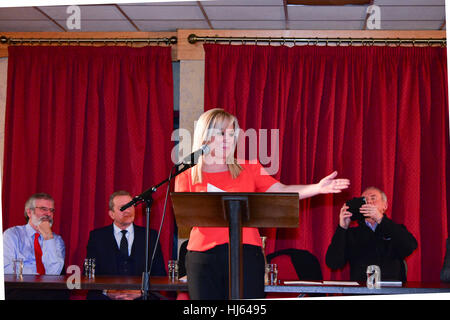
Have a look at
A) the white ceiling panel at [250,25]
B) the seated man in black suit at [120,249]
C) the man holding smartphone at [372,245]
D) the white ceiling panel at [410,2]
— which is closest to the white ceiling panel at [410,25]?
the white ceiling panel at [410,2]

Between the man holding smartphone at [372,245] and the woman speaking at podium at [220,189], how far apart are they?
6.15ft

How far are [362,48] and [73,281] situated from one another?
309 cm

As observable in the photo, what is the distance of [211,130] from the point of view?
2.43 m

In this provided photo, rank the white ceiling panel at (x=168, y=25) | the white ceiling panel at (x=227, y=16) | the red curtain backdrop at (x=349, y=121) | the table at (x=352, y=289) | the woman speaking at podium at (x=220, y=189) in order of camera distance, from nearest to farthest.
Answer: the woman speaking at podium at (x=220, y=189), the table at (x=352, y=289), the white ceiling panel at (x=227, y=16), the red curtain backdrop at (x=349, y=121), the white ceiling panel at (x=168, y=25)

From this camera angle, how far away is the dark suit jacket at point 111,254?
444cm

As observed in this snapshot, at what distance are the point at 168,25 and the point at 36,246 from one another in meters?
2.20

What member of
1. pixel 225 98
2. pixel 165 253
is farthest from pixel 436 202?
pixel 165 253

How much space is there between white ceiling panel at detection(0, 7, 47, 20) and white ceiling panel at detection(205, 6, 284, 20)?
1442 millimetres

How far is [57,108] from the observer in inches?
209

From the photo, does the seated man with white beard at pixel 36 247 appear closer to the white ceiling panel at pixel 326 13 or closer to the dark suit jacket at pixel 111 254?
the dark suit jacket at pixel 111 254

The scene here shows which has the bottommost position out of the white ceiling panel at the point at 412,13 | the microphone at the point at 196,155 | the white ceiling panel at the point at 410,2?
the microphone at the point at 196,155

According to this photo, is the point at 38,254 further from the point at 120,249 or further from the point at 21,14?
the point at 21,14

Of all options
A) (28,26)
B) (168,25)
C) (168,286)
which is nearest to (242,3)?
(168,25)

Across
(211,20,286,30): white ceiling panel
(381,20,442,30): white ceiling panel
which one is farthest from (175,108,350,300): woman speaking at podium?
(381,20,442,30): white ceiling panel
